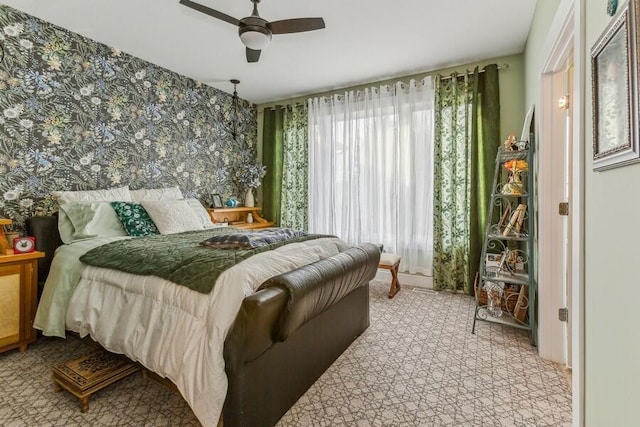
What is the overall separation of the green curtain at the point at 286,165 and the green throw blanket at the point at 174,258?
91.7 inches

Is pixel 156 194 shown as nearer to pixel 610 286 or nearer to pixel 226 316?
Result: pixel 226 316

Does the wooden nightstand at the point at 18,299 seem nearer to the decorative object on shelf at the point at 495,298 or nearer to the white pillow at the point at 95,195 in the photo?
the white pillow at the point at 95,195

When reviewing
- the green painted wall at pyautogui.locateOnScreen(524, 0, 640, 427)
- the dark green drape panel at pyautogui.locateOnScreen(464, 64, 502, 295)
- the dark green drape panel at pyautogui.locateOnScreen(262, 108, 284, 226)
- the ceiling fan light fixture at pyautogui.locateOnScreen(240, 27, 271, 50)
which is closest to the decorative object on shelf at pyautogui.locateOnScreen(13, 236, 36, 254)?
the ceiling fan light fixture at pyautogui.locateOnScreen(240, 27, 271, 50)

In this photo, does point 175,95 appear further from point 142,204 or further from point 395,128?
point 395,128

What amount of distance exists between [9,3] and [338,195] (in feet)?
12.0

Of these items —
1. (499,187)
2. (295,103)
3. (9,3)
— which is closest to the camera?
(9,3)

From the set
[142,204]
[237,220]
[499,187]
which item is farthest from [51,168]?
[499,187]

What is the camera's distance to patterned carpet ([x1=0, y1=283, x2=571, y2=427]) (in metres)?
1.63

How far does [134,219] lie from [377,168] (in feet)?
9.29

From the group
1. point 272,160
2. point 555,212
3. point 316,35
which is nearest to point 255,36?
point 316,35

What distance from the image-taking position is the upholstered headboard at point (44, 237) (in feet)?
8.41

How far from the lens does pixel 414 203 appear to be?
12.8ft

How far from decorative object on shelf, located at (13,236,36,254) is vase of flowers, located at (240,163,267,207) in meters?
2.64

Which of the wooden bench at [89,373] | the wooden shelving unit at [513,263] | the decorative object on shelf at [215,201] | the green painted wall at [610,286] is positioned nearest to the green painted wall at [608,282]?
the green painted wall at [610,286]
